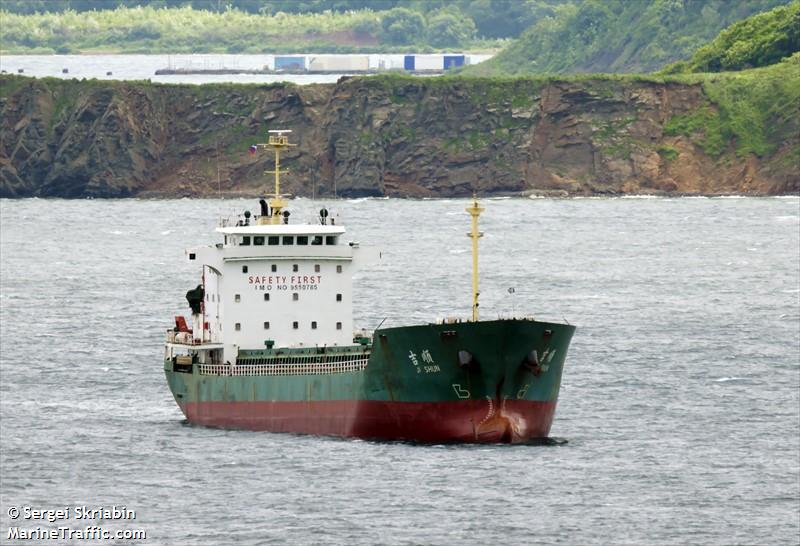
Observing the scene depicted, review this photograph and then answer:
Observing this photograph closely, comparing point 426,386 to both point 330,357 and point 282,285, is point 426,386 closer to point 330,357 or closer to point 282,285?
point 330,357

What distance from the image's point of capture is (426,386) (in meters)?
73.4

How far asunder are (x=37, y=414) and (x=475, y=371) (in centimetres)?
2061

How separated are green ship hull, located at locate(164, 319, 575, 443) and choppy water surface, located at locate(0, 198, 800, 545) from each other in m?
0.85

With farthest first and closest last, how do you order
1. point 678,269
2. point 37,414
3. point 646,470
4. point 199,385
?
point 678,269, point 37,414, point 199,385, point 646,470

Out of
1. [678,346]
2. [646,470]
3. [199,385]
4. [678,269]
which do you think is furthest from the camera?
[678,269]

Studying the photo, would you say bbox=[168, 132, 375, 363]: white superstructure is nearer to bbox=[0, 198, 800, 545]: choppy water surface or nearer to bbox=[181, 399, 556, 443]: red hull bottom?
bbox=[181, 399, 556, 443]: red hull bottom

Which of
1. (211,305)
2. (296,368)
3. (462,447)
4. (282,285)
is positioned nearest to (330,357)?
(296,368)

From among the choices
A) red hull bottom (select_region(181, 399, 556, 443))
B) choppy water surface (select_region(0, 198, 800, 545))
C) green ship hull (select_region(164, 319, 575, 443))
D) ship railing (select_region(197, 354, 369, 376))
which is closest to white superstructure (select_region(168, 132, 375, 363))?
ship railing (select_region(197, 354, 369, 376))

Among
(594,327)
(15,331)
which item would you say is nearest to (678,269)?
(594,327)

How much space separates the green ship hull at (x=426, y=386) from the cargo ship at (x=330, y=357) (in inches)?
1.3

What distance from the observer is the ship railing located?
7656 centimetres

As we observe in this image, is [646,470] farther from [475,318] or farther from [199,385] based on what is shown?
[199,385]

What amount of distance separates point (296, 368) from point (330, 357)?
1.51m

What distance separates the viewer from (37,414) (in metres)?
86.2
